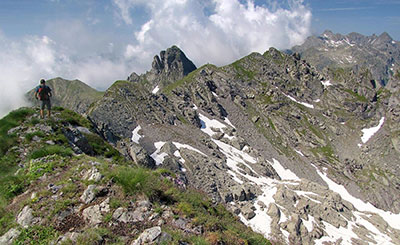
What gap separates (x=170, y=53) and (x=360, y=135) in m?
143

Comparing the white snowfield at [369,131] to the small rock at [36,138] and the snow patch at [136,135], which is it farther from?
the small rock at [36,138]

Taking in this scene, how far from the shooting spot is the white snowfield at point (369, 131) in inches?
4214

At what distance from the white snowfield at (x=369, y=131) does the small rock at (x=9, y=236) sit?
127 metres

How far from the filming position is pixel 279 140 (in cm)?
10369

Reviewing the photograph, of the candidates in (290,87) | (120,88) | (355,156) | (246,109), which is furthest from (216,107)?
(355,156)

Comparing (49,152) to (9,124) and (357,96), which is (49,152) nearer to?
(9,124)

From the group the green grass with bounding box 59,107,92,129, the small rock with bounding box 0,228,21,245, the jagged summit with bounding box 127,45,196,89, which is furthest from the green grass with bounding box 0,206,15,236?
the jagged summit with bounding box 127,45,196,89

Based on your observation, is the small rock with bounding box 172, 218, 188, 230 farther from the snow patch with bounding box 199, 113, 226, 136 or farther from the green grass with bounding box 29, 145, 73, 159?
the snow patch with bounding box 199, 113, 226, 136

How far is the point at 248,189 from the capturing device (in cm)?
5550

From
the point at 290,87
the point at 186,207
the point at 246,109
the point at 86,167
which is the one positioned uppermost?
the point at 290,87

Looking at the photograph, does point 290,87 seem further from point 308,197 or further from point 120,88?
point 120,88

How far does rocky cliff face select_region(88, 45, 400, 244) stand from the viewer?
175 feet

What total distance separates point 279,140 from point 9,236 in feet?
346

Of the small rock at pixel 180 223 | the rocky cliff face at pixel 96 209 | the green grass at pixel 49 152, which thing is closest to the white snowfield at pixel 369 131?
the rocky cliff face at pixel 96 209
